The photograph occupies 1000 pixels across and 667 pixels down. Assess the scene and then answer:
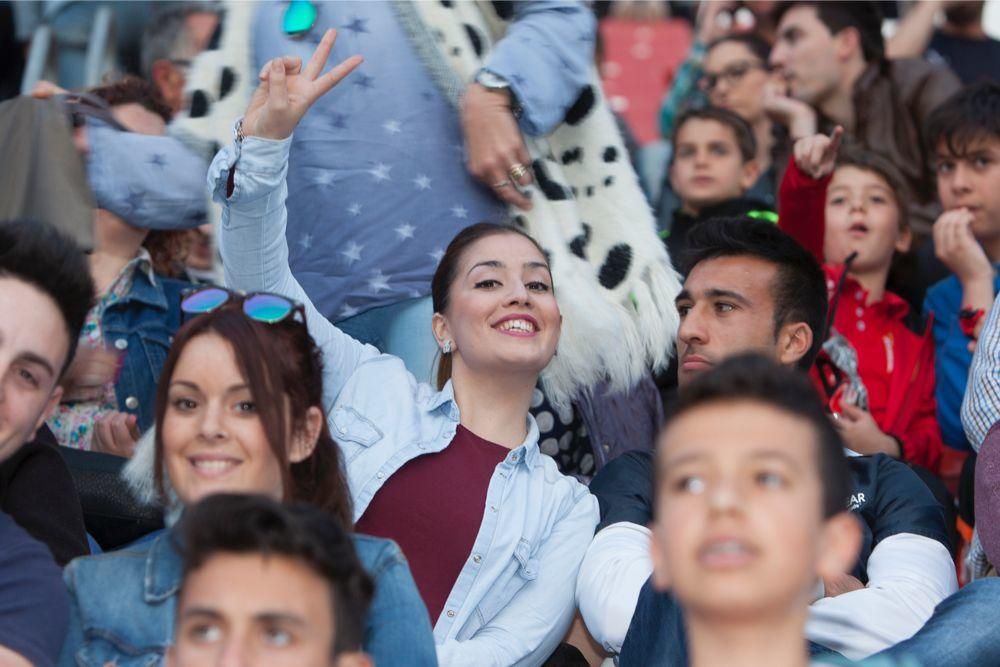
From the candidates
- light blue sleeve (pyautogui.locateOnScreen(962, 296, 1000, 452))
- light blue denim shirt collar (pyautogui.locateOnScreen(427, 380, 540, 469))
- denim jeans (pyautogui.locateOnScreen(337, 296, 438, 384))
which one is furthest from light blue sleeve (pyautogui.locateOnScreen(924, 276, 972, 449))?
denim jeans (pyautogui.locateOnScreen(337, 296, 438, 384))

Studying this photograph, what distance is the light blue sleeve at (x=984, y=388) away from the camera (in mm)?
3551

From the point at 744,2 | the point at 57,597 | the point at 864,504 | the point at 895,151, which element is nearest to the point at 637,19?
the point at 744,2

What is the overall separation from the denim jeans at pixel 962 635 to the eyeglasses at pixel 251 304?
1.25 meters

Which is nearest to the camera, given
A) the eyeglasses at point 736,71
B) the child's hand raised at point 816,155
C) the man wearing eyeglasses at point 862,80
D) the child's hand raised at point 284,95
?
the child's hand raised at point 284,95

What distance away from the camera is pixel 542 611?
126 inches

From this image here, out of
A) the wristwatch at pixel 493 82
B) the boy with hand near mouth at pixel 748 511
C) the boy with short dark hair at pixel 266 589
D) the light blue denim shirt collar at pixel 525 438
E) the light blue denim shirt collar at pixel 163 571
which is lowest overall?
the light blue denim shirt collar at pixel 525 438

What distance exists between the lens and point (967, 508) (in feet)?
12.0

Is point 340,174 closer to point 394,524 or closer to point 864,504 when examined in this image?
point 394,524

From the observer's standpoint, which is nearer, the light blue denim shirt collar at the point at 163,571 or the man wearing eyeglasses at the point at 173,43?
the light blue denim shirt collar at the point at 163,571

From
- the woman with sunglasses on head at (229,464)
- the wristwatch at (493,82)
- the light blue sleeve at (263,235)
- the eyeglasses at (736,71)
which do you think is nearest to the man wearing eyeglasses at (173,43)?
the eyeglasses at (736,71)

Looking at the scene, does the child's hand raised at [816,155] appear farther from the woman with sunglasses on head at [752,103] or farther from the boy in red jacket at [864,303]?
the woman with sunglasses on head at [752,103]

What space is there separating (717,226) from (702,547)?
1.99m

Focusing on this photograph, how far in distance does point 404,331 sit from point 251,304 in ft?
2.66

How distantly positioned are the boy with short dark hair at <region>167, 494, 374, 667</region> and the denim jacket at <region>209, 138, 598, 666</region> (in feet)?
2.62
